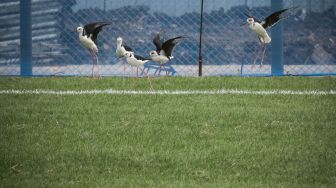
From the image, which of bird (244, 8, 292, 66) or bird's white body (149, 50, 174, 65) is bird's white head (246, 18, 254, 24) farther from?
bird's white body (149, 50, 174, 65)

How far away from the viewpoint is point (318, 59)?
1380cm

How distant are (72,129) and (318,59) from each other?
232 inches

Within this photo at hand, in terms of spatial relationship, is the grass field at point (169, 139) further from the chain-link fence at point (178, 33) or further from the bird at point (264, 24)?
the chain-link fence at point (178, 33)

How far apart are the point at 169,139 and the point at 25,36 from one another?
573 cm

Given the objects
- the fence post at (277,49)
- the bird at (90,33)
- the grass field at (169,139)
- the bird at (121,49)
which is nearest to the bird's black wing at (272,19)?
the fence post at (277,49)

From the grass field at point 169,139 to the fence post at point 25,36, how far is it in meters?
1.78

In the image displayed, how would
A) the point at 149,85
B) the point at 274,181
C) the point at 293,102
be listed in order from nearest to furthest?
the point at 274,181 < the point at 293,102 < the point at 149,85

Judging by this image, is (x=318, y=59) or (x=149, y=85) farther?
(x=318, y=59)

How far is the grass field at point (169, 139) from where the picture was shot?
7.08 m

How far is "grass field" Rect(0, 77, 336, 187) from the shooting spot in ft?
23.2

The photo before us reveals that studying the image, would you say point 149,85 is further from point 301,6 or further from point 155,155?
point 155,155

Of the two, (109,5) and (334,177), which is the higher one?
(109,5)

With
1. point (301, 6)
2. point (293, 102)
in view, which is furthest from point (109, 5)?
point (293, 102)

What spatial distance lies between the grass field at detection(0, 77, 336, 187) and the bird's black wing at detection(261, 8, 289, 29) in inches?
55.2
